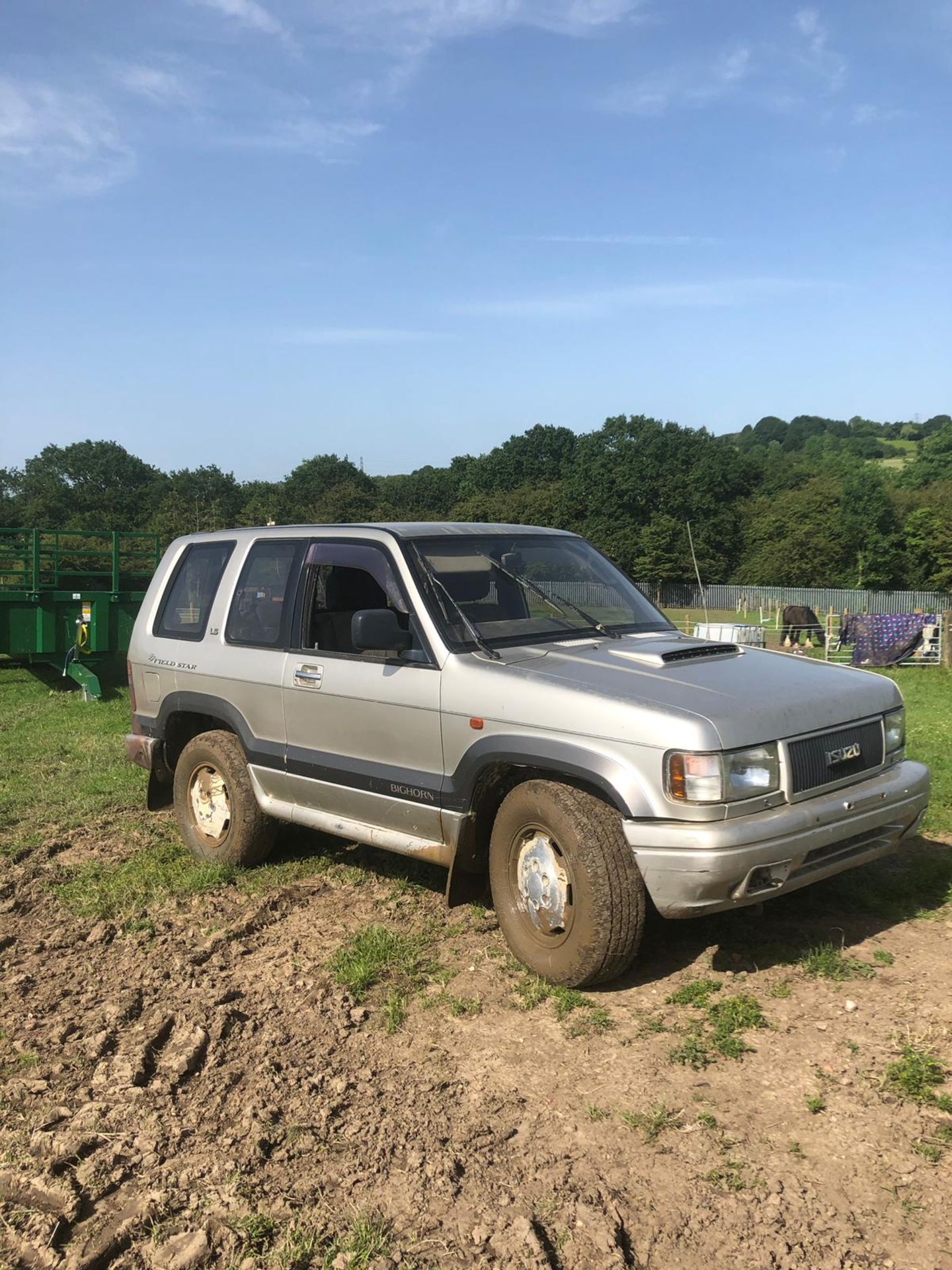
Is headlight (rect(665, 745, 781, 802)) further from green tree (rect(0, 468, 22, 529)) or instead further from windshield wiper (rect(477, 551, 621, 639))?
green tree (rect(0, 468, 22, 529))

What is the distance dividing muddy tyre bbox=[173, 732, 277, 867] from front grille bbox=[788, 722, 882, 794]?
3.10 meters

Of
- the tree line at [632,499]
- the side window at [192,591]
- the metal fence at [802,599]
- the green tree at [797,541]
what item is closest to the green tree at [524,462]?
the tree line at [632,499]

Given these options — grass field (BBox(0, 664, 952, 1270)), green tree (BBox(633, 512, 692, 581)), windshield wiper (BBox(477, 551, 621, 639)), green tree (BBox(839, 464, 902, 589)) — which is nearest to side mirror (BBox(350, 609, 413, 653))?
windshield wiper (BBox(477, 551, 621, 639))

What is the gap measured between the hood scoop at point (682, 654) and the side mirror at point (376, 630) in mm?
1042

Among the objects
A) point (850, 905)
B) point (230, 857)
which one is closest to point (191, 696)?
point (230, 857)

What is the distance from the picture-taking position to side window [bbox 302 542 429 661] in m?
5.33

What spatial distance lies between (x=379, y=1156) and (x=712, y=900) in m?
1.50

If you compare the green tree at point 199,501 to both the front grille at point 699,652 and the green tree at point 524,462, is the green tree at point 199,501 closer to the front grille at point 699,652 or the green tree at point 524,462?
the green tree at point 524,462

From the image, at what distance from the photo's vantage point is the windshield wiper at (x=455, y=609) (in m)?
4.75

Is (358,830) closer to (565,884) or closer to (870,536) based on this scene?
(565,884)

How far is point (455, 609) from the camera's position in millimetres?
5000

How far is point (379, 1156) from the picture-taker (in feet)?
10.4

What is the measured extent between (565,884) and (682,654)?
1.24 meters

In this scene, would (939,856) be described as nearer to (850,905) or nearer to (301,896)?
(850,905)
